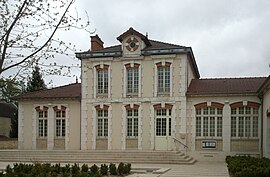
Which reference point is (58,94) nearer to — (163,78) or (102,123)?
(102,123)

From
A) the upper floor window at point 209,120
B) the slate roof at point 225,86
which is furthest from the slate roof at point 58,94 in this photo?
the upper floor window at point 209,120

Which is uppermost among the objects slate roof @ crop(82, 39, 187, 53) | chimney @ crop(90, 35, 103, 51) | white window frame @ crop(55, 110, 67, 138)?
chimney @ crop(90, 35, 103, 51)

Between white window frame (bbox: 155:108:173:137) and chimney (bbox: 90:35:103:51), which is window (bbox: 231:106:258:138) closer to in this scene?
white window frame (bbox: 155:108:173:137)

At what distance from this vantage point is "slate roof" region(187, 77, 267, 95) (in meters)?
25.5

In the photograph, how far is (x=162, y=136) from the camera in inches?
1039

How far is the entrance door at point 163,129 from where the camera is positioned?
86.2ft

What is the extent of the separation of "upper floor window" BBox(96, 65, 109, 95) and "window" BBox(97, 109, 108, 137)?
1.37 meters

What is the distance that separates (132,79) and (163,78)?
2.12 meters

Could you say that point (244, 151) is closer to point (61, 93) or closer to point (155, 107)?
point (155, 107)

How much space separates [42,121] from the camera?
96.0ft

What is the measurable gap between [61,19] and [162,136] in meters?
18.4

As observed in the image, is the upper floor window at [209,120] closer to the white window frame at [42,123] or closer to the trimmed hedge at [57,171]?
the trimmed hedge at [57,171]

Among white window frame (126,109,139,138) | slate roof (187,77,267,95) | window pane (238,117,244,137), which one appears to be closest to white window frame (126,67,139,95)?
white window frame (126,109,139,138)

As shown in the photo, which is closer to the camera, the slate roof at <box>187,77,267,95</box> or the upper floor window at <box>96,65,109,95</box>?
the slate roof at <box>187,77,267,95</box>
